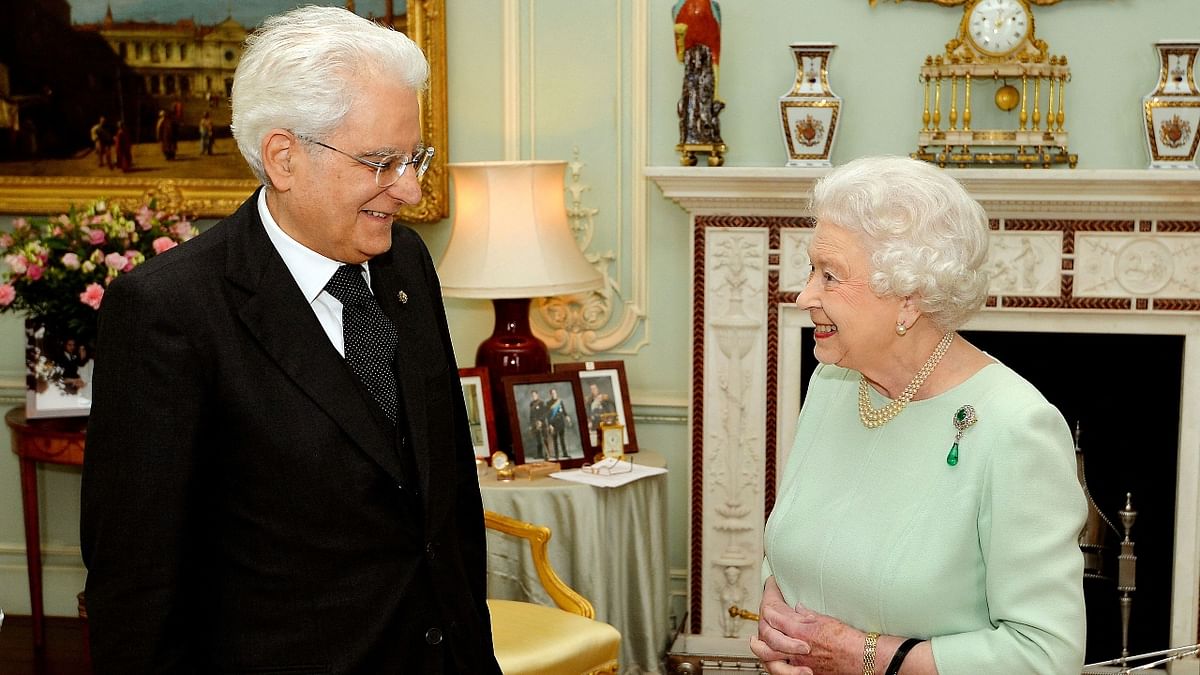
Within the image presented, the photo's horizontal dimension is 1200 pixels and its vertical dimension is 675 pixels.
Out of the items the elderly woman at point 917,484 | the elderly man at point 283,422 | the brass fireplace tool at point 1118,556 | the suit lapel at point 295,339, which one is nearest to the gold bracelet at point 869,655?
the elderly woman at point 917,484

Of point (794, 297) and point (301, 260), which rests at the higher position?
point (301, 260)

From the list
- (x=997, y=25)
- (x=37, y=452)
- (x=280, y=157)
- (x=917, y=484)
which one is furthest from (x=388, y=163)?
(x=997, y=25)

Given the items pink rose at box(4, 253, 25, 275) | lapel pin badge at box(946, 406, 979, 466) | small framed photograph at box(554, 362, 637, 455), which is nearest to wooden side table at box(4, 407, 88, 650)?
pink rose at box(4, 253, 25, 275)

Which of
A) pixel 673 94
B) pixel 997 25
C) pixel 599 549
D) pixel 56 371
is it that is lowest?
pixel 599 549

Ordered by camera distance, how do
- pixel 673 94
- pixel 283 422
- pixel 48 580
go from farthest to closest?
pixel 48 580, pixel 673 94, pixel 283 422

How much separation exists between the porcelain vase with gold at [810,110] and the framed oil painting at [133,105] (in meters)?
1.22

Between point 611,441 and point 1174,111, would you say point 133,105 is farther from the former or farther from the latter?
point 1174,111

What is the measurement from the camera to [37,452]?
Answer: 3.86m

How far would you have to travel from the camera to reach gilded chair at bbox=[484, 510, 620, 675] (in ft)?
10.0

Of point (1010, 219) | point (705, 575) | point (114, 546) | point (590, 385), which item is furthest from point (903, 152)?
point (114, 546)

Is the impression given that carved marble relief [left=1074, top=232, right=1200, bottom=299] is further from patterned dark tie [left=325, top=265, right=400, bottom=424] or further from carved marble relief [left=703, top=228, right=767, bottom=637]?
patterned dark tie [left=325, top=265, right=400, bottom=424]

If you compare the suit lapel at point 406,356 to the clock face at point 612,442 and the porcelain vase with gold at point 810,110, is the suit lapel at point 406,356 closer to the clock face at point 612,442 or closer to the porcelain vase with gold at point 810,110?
the clock face at point 612,442

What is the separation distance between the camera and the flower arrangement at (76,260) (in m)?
3.60

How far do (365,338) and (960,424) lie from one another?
915 mm
